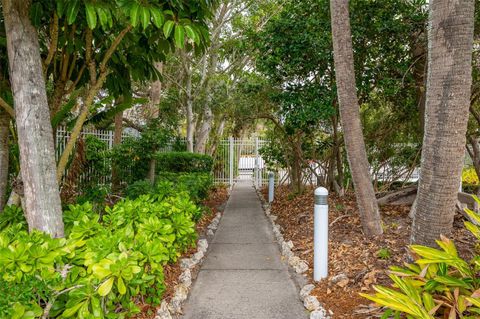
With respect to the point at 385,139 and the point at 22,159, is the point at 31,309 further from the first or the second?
the point at 385,139

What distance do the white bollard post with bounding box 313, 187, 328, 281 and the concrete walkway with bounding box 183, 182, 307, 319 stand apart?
371mm

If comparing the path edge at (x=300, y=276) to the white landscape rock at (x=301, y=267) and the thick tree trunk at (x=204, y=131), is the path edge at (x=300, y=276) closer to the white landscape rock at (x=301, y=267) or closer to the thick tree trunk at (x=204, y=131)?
the white landscape rock at (x=301, y=267)

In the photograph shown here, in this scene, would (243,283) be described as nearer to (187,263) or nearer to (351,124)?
(187,263)

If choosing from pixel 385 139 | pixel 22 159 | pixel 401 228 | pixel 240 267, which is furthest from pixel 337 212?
pixel 22 159

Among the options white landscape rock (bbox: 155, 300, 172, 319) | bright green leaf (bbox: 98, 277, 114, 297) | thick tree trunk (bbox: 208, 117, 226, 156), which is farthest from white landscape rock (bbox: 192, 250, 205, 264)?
thick tree trunk (bbox: 208, 117, 226, 156)

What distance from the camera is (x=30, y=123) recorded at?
3.14 m

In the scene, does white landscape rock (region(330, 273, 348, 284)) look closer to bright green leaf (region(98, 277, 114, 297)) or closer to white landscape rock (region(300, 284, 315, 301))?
white landscape rock (region(300, 284, 315, 301))

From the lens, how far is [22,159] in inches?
125

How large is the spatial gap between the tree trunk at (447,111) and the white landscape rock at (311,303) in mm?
1180

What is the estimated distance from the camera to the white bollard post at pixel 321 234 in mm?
3971

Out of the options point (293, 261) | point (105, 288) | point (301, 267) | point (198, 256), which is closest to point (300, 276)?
point (301, 267)

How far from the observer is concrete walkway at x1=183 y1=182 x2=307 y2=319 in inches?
135

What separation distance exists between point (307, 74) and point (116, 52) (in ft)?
14.1

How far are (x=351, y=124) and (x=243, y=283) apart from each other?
8.93ft
